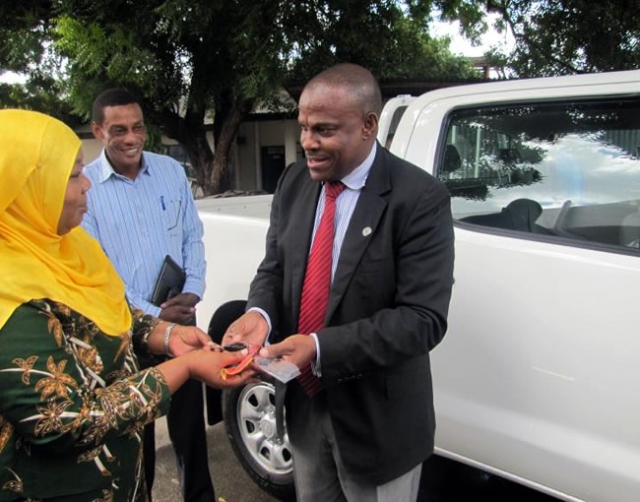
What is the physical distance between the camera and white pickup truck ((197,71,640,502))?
1.98 meters

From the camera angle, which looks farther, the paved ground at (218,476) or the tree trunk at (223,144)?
the tree trunk at (223,144)

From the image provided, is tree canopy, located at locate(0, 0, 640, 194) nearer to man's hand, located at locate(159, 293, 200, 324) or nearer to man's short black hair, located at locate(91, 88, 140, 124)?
man's short black hair, located at locate(91, 88, 140, 124)

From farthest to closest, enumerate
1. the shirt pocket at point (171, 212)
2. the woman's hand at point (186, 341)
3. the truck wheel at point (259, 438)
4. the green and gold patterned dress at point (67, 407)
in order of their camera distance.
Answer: the truck wheel at point (259, 438) → the shirt pocket at point (171, 212) → the woman's hand at point (186, 341) → the green and gold patterned dress at point (67, 407)

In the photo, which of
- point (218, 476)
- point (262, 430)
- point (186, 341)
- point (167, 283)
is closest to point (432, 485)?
point (262, 430)

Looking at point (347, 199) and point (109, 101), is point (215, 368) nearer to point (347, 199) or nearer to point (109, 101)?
point (347, 199)

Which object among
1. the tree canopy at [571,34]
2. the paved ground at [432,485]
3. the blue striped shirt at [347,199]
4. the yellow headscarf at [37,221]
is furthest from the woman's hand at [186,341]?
the tree canopy at [571,34]

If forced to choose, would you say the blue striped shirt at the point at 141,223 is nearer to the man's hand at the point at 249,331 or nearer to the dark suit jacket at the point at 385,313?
the man's hand at the point at 249,331

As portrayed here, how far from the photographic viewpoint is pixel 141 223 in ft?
9.09

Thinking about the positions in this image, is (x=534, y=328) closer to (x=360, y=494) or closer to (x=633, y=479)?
(x=633, y=479)

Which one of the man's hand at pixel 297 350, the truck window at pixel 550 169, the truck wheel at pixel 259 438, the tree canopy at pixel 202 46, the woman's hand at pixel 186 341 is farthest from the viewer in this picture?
the tree canopy at pixel 202 46

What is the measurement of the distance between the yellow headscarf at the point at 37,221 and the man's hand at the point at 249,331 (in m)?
0.38

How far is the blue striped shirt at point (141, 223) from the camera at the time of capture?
271cm

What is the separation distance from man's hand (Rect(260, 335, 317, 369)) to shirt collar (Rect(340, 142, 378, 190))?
0.48 meters

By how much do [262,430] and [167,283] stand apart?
92 cm
